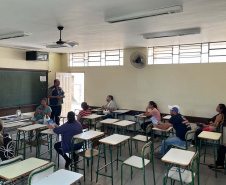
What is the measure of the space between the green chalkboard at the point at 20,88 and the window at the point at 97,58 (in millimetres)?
1278

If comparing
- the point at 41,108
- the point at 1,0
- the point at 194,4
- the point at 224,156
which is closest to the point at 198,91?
the point at 224,156

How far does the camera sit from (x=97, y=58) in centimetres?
741

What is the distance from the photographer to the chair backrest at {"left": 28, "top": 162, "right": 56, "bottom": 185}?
1.96m

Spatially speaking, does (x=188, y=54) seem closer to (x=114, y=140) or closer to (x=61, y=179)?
(x=114, y=140)

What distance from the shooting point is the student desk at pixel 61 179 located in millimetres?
1944

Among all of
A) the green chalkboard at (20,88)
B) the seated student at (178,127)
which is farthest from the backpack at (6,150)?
the green chalkboard at (20,88)

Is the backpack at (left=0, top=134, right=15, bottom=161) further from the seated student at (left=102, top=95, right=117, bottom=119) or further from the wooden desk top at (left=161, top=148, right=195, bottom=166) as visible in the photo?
the seated student at (left=102, top=95, right=117, bottom=119)

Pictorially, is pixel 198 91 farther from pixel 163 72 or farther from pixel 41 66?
pixel 41 66

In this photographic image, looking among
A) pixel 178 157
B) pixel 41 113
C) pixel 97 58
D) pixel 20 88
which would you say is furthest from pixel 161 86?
pixel 20 88

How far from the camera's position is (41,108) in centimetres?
552

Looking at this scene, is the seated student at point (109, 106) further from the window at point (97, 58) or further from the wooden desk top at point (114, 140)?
the wooden desk top at point (114, 140)

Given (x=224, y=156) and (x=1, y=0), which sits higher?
(x=1, y=0)

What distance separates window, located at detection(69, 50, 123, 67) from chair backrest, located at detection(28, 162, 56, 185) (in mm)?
5187

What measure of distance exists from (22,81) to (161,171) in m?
5.15
